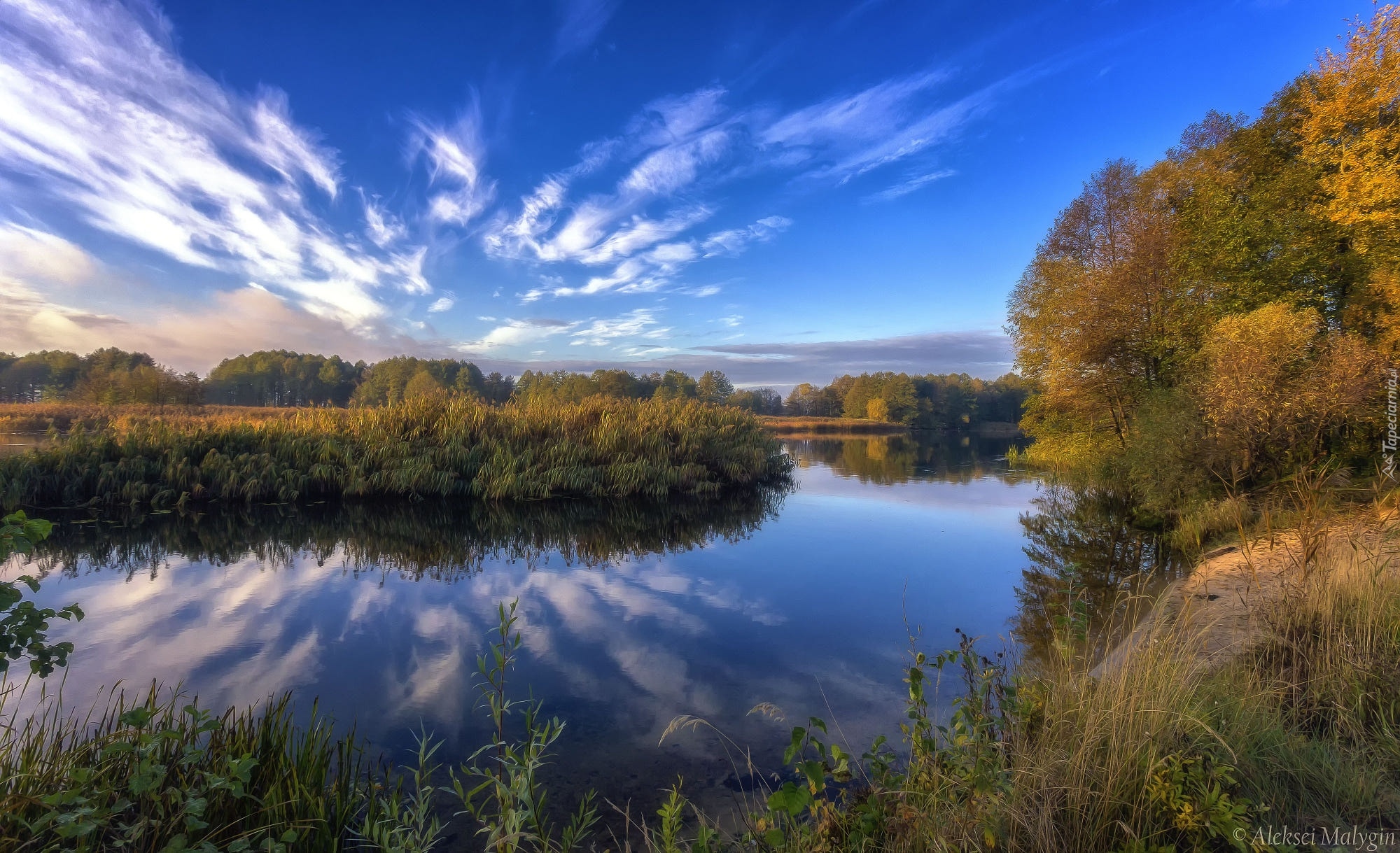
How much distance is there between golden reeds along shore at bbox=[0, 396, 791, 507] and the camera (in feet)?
42.9

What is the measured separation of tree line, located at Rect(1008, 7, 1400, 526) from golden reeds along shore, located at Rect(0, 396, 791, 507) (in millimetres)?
12047

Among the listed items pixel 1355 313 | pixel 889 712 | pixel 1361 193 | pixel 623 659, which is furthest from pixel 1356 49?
pixel 623 659

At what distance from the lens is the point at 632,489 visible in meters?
18.3

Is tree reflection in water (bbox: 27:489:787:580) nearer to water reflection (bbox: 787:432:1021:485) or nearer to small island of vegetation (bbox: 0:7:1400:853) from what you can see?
small island of vegetation (bbox: 0:7:1400:853)

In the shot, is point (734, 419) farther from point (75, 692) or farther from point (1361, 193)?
point (75, 692)

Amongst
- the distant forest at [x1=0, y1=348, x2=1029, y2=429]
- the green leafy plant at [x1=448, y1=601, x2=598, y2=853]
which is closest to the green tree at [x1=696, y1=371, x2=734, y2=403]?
the distant forest at [x1=0, y1=348, x2=1029, y2=429]

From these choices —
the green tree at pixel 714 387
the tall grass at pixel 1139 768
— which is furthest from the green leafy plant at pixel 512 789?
the green tree at pixel 714 387

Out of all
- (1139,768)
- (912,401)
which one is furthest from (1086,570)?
(912,401)

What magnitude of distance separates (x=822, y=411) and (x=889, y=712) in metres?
118

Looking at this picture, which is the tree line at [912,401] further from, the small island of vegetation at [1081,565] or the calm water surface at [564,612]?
the calm water surface at [564,612]

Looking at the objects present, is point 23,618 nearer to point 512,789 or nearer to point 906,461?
point 512,789

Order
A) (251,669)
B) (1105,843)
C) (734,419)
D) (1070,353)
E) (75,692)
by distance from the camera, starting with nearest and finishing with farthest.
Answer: (1105,843) → (75,692) → (251,669) → (1070,353) → (734,419)

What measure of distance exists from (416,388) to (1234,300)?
42.2m

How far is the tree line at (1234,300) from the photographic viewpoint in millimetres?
12438
